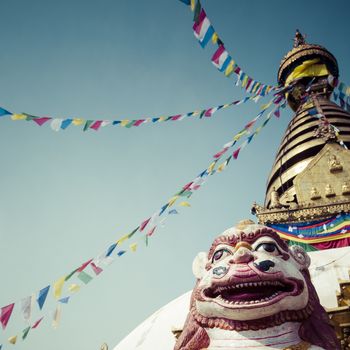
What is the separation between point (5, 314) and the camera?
4.66m

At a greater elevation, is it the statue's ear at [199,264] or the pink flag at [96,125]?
the pink flag at [96,125]

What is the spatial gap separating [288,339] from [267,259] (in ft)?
2.37

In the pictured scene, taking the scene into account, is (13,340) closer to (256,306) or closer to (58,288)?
(58,288)

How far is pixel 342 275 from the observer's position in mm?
5621

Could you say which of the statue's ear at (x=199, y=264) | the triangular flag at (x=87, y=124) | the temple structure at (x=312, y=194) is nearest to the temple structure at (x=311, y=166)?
the temple structure at (x=312, y=194)

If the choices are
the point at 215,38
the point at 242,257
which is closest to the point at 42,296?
the point at 242,257

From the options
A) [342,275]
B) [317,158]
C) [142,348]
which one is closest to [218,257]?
[142,348]

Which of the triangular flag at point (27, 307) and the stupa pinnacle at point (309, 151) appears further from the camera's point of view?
the stupa pinnacle at point (309, 151)

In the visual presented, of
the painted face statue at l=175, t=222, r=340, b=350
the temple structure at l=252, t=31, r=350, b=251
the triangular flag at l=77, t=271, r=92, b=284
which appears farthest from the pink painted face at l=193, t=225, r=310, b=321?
the temple structure at l=252, t=31, r=350, b=251

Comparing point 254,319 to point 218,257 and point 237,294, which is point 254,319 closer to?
point 237,294

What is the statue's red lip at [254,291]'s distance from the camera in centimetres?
308

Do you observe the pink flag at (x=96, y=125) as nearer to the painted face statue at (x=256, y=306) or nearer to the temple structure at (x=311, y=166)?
the painted face statue at (x=256, y=306)

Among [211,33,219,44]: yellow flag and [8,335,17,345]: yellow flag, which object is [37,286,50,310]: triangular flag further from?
[211,33,219,44]: yellow flag

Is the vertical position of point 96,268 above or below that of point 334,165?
below
